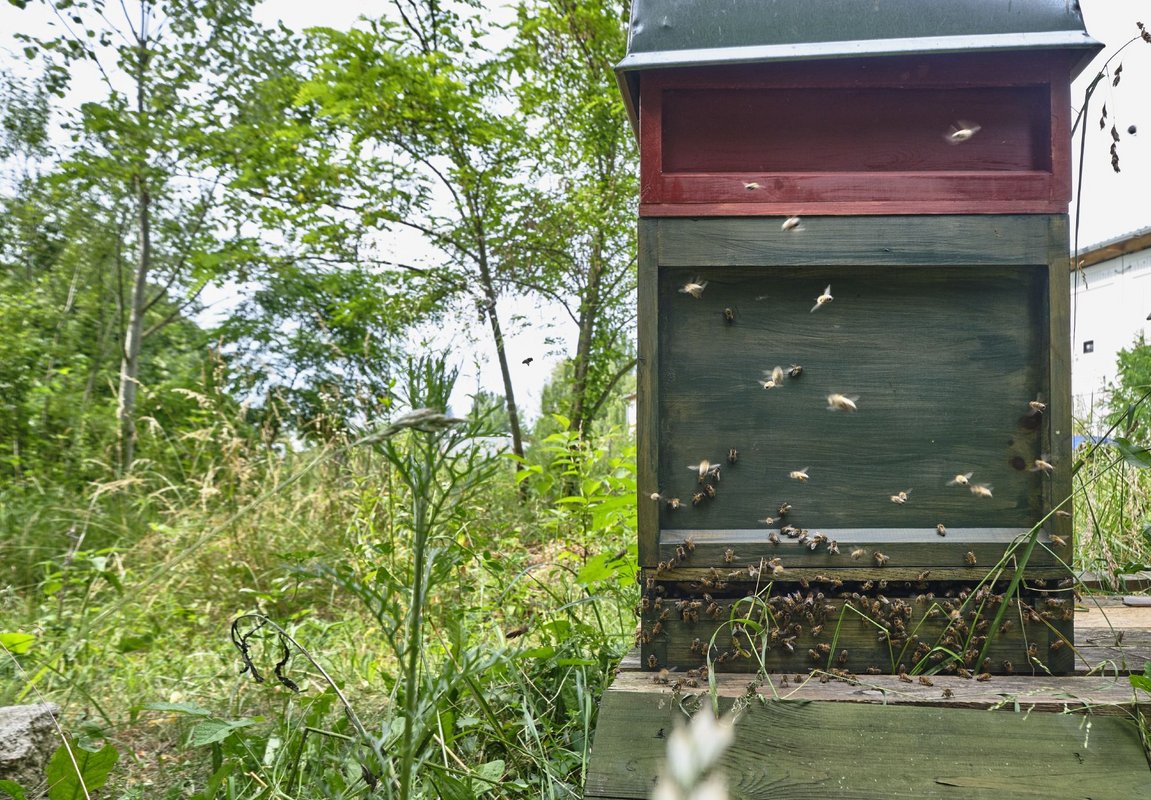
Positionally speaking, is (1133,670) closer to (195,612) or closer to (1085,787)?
(1085,787)

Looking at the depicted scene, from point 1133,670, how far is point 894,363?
2.70ft

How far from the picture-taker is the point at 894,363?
1780 millimetres

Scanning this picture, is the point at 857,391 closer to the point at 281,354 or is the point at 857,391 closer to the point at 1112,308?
the point at 281,354

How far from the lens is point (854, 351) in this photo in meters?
1.78

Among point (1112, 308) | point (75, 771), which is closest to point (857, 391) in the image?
point (75, 771)

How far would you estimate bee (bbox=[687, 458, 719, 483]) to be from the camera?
1.74 meters

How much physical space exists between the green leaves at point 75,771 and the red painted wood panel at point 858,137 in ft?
5.16

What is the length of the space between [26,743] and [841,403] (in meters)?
1.95

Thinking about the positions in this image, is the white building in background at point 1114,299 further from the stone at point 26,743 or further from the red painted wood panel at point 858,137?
the stone at point 26,743

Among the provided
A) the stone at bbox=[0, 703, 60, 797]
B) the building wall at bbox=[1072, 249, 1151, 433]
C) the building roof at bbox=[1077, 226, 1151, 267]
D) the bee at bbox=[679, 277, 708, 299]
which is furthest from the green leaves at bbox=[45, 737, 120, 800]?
the building wall at bbox=[1072, 249, 1151, 433]

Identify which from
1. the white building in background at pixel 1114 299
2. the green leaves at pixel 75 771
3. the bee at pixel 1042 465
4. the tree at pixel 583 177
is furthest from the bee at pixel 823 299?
the white building in background at pixel 1114 299

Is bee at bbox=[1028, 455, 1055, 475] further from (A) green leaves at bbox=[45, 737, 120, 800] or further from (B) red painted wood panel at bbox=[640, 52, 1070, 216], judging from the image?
(A) green leaves at bbox=[45, 737, 120, 800]

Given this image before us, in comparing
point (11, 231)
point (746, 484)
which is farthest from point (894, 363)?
point (11, 231)

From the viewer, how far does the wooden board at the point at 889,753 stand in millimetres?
1364
